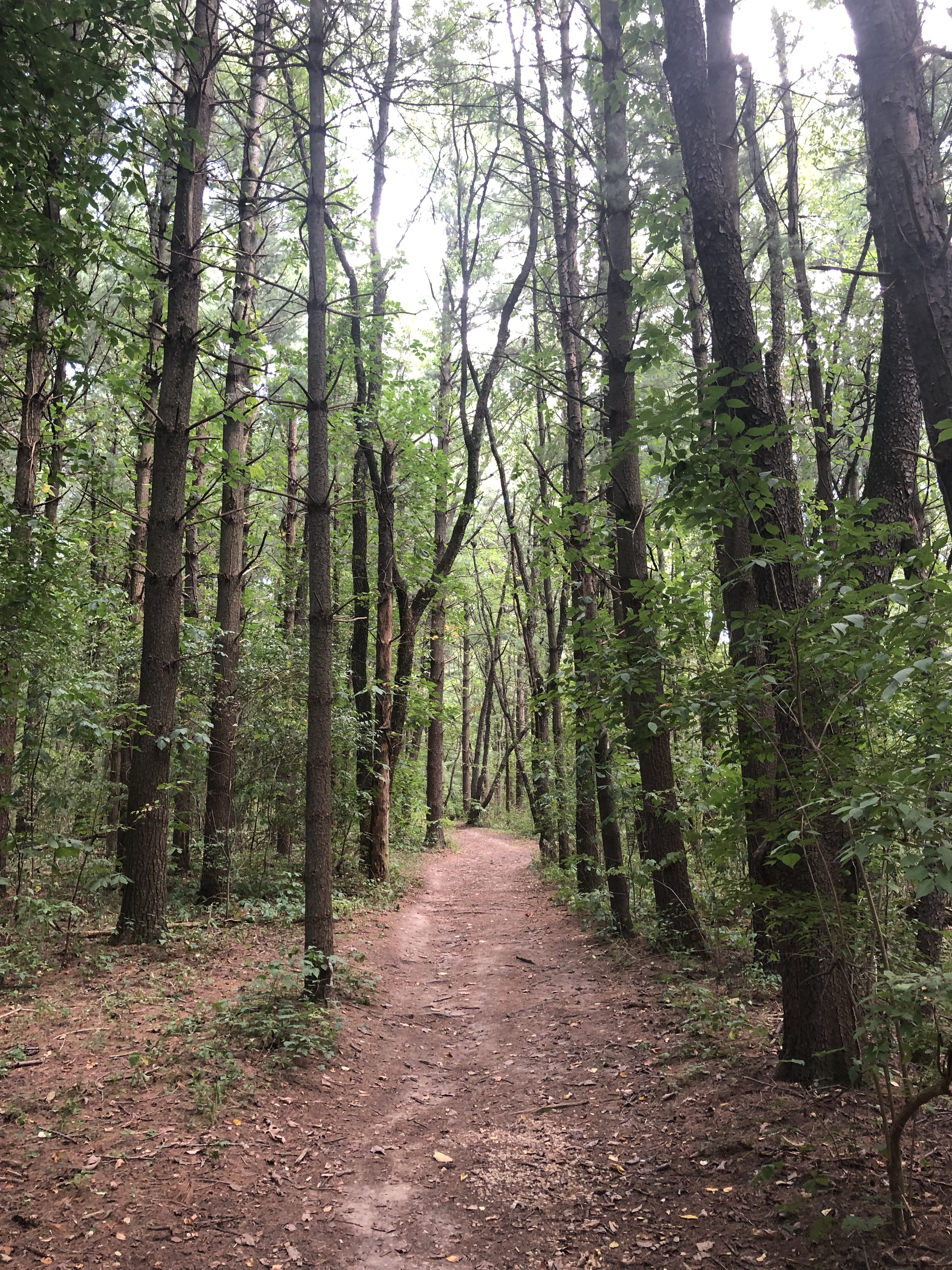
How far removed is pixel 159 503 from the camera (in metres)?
6.84

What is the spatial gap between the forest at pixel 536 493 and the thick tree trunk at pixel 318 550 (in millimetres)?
39

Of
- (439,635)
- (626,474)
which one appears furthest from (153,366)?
(439,635)

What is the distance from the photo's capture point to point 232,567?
31.1 feet

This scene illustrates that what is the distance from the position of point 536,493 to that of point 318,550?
10160mm

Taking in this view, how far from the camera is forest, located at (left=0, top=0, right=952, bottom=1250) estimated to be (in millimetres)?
3322

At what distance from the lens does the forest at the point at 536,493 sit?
3322 millimetres

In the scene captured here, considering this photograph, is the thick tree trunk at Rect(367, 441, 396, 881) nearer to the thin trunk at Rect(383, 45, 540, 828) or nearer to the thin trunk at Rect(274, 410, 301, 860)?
the thin trunk at Rect(383, 45, 540, 828)

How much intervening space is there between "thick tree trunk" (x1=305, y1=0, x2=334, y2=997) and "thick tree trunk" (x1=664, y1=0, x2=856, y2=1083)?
10.1 ft

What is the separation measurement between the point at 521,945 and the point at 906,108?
8.61 metres

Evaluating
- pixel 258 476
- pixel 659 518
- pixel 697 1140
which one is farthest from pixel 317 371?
pixel 697 1140

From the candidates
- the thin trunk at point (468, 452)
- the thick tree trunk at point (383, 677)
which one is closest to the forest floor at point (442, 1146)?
the thick tree trunk at point (383, 677)

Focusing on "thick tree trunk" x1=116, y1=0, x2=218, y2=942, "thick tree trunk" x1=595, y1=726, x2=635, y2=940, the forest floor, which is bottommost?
the forest floor

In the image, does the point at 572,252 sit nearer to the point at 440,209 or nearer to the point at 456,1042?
the point at 440,209

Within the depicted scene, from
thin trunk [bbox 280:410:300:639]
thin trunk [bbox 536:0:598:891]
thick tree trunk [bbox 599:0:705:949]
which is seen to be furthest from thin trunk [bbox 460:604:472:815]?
thick tree trunk [bbox 599:0:705:949]
